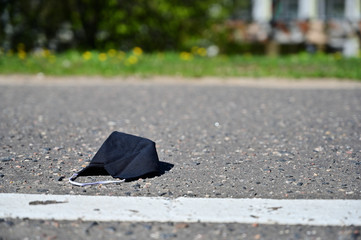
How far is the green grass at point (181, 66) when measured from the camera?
31.3 ft

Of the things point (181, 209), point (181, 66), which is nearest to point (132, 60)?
point (181, 66)

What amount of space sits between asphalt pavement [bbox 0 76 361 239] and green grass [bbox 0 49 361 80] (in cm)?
100

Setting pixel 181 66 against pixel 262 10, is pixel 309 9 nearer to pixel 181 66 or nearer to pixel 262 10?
pixel 262 10

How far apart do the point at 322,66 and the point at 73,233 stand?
8312mm

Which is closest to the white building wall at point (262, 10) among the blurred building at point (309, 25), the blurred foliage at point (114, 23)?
the blurred building at point (309, 25)

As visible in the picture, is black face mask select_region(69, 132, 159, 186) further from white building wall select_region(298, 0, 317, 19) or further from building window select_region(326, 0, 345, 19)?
building window select_region(326, 0, 345, 19)

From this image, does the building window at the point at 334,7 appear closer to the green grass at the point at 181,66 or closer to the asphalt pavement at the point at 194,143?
the green grass at the point at 181,66

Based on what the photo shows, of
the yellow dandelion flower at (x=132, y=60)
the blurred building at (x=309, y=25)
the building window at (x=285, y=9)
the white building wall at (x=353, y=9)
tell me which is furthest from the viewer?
the building window at (x=285, y=9)

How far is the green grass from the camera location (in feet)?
31.3

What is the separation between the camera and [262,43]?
15492 millimetres

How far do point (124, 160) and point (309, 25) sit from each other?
44.7 ft

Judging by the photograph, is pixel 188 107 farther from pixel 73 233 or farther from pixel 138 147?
pixel 73 233

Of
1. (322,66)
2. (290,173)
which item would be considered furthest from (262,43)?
(290,173)

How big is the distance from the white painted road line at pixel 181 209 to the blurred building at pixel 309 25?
12400 millimetres
